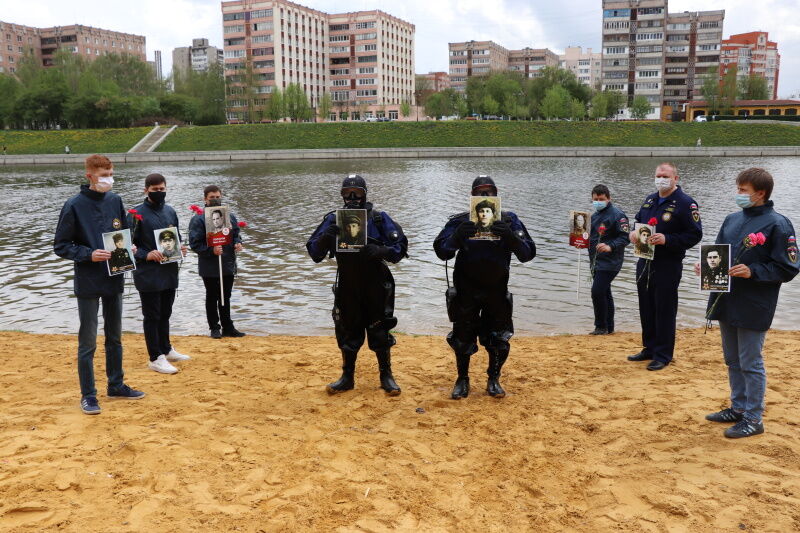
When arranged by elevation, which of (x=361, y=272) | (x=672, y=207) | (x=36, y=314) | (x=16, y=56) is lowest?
(x=36, y=314)

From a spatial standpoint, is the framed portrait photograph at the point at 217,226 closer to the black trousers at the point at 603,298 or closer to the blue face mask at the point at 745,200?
the black trousers at the point at 603,298

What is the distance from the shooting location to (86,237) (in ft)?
20.1

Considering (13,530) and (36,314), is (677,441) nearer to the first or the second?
(13,530)

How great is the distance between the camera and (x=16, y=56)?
6668 inches

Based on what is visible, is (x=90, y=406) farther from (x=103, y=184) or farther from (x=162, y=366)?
(x=103, y=184)

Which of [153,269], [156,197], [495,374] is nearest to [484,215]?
[495,374]

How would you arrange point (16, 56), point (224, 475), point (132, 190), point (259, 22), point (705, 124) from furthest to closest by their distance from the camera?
point (16, 56) < point (259, 22) < point (705, 124) < point (132, 190) < point (224, 475)

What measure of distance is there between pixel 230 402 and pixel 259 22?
139 m

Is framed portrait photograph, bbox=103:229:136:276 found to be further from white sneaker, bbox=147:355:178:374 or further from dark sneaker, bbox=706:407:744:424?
dark sneaker, bbox=706:407:744:424

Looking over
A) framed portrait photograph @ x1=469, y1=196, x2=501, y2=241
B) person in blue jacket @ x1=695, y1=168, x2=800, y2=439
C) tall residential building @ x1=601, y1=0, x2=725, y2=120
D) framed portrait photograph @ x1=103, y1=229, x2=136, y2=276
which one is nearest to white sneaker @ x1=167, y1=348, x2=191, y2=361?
framed portrait photograph @ x1=103, y1=229, x2=136, y2=276

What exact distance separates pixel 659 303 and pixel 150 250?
20.2 feet

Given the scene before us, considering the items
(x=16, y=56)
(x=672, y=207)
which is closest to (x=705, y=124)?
(x=672, y=207)

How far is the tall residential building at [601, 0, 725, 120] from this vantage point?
133500mm

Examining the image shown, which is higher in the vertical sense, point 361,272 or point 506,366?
point 361,272
